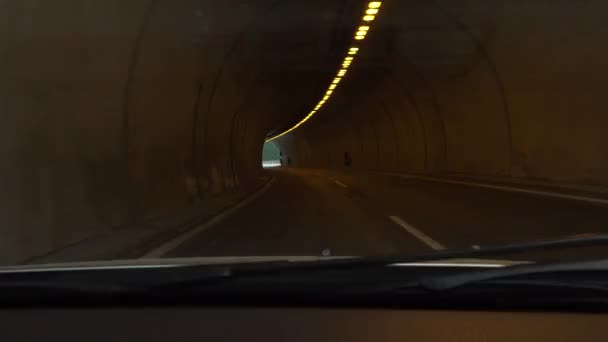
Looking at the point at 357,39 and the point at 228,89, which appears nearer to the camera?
the point at 357,39

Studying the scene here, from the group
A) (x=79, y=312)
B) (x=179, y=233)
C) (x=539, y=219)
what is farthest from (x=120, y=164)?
(x=79, y=312)

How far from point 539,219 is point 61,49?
917 cm

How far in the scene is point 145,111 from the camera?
14.1 metres

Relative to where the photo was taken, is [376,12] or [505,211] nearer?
[505,211]

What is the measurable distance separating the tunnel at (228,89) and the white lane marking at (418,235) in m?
4.69

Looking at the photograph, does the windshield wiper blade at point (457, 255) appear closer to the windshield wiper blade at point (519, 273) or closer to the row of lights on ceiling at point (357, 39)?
the windshield wiper blade at point (519, 273)

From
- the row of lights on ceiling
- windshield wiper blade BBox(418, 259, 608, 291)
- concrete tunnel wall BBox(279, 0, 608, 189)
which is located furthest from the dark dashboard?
concrete tunnel wall BBox(279, 0, 608, 189)

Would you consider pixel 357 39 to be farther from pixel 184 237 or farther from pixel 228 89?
pixel 184 237

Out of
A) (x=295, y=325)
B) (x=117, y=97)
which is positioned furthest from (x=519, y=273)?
(x=117, y=97)

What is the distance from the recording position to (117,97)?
12250mm

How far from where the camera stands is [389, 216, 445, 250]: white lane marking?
10.7 m

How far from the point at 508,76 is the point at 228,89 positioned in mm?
8497

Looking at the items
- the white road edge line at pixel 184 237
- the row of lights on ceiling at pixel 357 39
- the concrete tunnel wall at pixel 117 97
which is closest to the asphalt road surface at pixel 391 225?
the white road edge line at pixel 184 237

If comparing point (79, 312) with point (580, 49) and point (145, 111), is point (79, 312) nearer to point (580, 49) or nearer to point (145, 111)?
point (145, 111)
